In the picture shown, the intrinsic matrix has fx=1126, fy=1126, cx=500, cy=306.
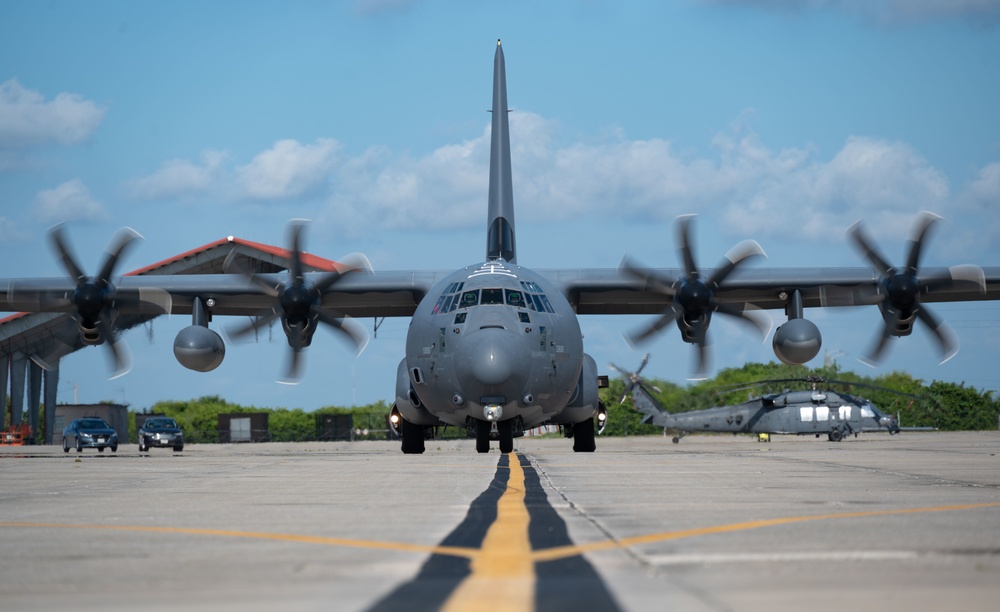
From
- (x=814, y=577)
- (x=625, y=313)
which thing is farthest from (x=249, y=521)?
(x=625, y=313)

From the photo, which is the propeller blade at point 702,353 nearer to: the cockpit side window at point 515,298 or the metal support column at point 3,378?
the cockpit side window at point 515,298

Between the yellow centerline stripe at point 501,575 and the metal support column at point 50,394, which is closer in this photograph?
the yellow centerline stripe at point 501,575

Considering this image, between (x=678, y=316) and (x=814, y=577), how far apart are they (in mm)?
21856

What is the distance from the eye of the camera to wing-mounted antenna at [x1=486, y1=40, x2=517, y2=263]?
29141 mm

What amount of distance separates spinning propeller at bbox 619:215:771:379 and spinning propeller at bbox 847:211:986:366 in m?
3.09

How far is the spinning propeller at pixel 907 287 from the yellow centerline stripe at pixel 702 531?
59.1 ft

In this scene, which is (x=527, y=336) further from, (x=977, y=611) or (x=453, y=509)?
(x=977, y=611)

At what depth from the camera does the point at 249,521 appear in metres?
8.62

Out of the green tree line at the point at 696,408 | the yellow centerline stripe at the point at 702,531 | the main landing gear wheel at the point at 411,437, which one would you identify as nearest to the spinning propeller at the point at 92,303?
the main landing gear wheel at the point at 411,437

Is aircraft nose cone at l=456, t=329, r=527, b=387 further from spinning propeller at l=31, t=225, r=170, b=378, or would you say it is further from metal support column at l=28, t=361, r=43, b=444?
metal support column at l=28, t=361, r=43, b=444

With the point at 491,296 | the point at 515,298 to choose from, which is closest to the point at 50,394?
the point at 491,296

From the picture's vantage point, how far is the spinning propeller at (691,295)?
86.7ft

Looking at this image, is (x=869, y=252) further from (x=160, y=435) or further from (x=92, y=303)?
(x=160, y=435)

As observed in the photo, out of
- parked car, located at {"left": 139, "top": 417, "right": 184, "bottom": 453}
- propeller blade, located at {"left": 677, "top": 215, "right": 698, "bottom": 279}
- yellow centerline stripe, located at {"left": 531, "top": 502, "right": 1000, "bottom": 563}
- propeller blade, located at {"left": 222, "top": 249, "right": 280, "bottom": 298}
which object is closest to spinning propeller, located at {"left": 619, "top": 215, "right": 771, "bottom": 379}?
propeller blade, located at {"left": 677, "top": 215, "right": 698, "bottom": 279}
